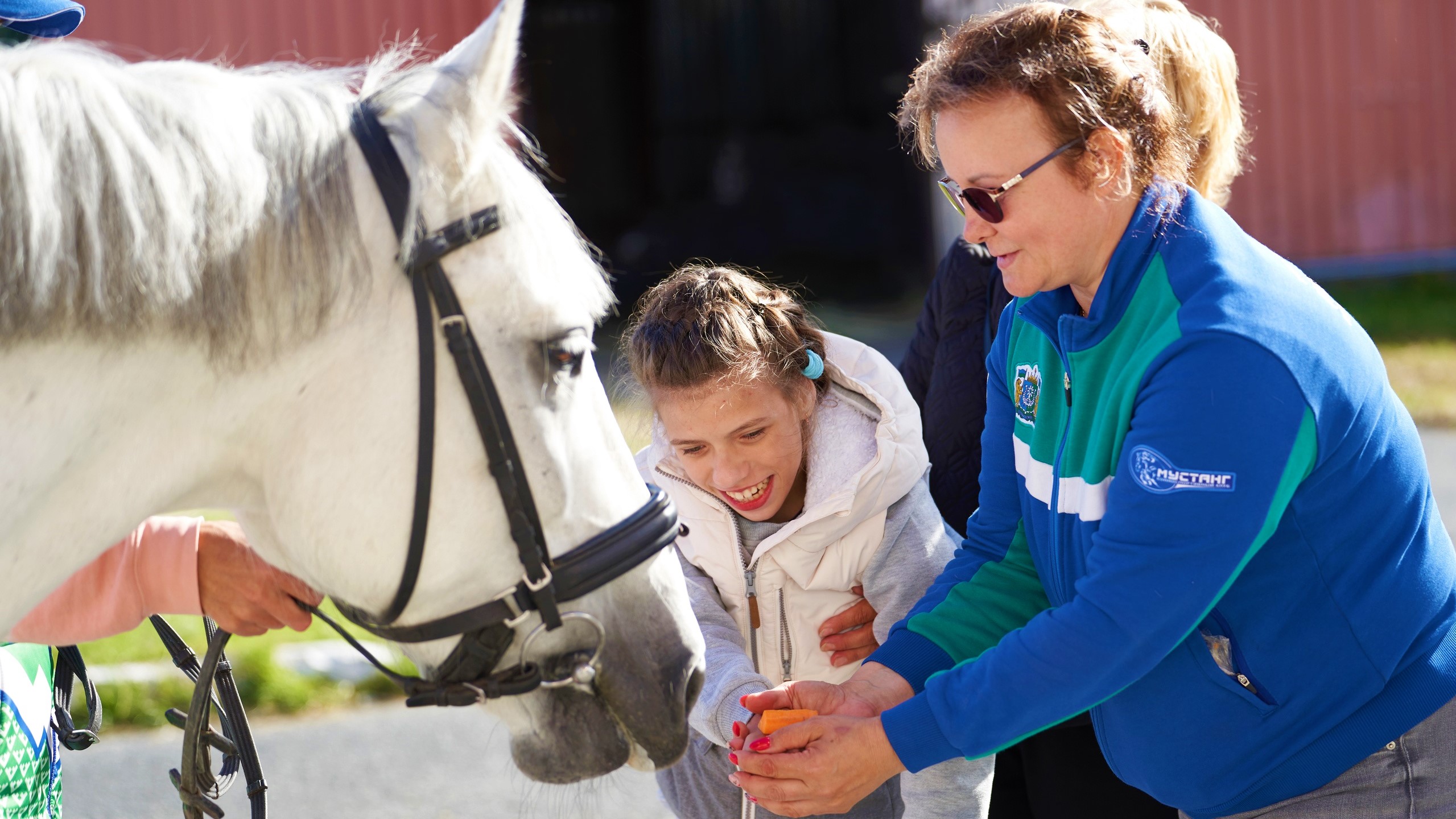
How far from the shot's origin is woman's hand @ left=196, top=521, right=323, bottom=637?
167cm

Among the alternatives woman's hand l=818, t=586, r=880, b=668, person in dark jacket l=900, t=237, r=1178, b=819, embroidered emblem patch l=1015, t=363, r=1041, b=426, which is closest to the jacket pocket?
embroidered emblem patch l=1015, t=363, r=1041, b=426

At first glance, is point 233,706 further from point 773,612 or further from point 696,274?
point 696,274

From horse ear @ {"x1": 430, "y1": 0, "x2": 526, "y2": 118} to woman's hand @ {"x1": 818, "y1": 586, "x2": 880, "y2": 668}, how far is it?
122 centimetres

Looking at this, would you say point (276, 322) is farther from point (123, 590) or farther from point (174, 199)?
point (123, 590)

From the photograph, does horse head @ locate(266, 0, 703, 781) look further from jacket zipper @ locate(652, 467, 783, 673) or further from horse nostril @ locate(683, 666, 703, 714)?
jacket zipper @ locate(652, 467, 783, 673)

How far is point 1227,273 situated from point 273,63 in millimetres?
1264

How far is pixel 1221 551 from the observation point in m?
1.47

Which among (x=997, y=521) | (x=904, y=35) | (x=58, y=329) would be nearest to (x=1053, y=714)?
(x=997, y=521)

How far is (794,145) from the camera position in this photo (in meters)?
12.8

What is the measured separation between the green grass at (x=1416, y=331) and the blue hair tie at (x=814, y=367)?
5.35 meters

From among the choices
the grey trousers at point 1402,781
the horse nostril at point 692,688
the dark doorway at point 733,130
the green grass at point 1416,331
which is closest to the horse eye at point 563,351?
the horse nostril at point 692,688

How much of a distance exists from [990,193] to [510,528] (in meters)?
0.81

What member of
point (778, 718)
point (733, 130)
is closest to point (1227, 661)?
point (778, 718)

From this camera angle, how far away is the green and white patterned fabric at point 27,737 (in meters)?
1.78
